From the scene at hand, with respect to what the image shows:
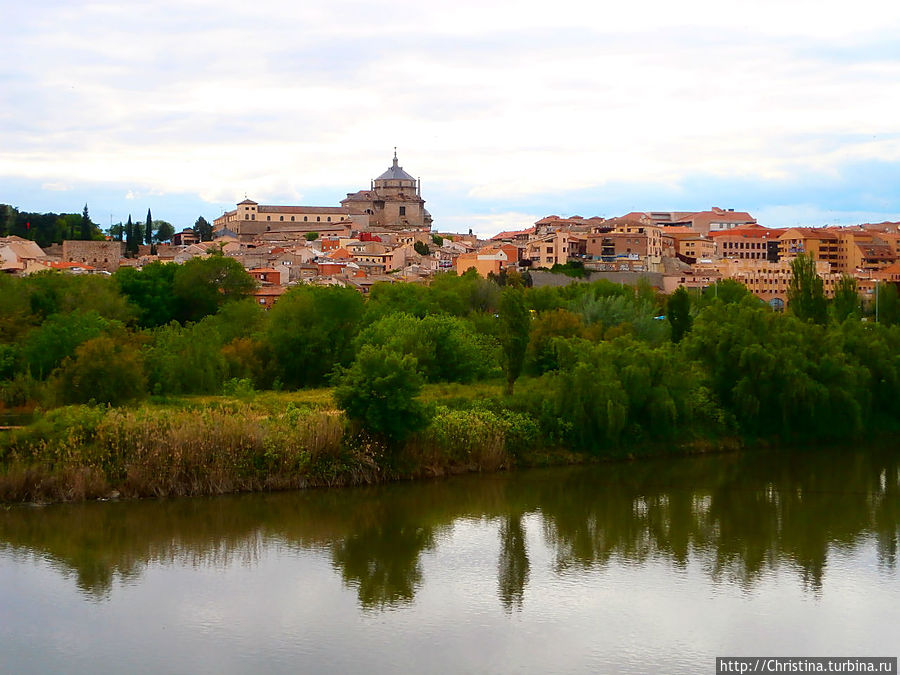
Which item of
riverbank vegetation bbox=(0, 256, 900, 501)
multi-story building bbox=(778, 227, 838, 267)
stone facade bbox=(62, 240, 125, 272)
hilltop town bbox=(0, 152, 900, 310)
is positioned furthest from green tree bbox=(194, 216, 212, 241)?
riverbank vegetation bbox=(0, 256, 900, 501)

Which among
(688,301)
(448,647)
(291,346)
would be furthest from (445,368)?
(448,647)

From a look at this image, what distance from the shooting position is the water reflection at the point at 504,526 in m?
10.5

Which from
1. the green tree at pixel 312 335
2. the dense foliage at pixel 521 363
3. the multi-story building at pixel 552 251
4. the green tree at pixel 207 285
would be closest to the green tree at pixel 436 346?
the dense foliage at pixel 521 363

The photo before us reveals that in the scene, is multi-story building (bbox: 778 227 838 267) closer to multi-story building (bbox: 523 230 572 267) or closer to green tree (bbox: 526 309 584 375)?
multi-story building (bbox: 523 230 572 267)

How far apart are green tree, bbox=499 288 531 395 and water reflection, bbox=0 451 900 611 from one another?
2.18 metres

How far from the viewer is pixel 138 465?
40.2 feet

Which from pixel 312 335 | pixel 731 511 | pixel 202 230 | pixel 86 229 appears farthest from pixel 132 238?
pixel 731 511

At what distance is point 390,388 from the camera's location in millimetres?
13094

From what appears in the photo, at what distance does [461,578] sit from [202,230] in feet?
211

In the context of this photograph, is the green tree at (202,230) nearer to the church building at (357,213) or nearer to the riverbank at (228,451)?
the church building at (357,213)

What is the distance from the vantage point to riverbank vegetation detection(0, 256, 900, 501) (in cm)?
1245

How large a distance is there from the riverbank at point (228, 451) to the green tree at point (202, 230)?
58.1 meters

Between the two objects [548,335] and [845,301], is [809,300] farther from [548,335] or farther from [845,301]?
[548,335]

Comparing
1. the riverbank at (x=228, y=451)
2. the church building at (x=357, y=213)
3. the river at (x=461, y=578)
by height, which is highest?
the church building at (x=357, y=213)
